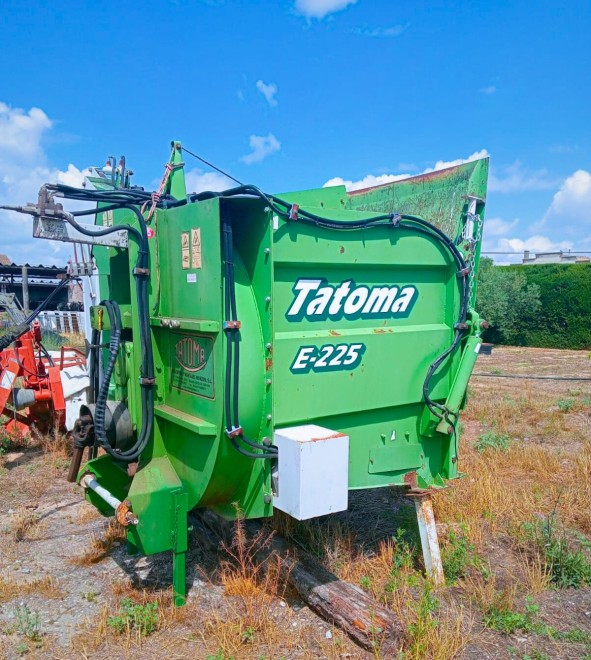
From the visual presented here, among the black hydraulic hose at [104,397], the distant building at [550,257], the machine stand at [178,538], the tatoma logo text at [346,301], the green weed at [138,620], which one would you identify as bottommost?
the green weed at [138,620]

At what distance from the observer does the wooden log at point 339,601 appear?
2822 millimetres

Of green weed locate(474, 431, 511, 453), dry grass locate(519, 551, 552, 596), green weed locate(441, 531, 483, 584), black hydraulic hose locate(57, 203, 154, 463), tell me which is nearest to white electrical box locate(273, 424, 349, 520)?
black hydraulic hose locate(57, 203, 154, 463)

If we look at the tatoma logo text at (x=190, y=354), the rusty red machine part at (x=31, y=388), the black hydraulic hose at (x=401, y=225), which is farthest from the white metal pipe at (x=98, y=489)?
the rusty red machine part at (x=31, y=388)

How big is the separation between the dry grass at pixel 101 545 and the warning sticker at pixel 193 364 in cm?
151

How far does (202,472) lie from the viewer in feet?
10.00

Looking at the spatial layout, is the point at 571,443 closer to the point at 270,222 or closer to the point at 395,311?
the point at 395,311

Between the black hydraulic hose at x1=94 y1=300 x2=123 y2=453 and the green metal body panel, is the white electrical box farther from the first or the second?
the black hydraulic hose at x1=94 y1=300 x2=123 y2=453

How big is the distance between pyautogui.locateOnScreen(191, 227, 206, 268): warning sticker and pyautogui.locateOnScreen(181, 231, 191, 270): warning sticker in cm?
4

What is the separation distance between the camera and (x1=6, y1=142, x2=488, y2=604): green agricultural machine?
2.88 metres

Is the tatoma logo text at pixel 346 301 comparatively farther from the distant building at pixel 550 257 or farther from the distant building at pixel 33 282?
the distant building at pixel 550 257

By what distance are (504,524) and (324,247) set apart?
108 inches

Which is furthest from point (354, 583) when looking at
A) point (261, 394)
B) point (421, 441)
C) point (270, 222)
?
point (270, 222)

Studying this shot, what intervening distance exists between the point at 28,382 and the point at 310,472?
485 centimetres

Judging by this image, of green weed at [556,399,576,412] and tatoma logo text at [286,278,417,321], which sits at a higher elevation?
tatoma logo text at [286,278,417,321]
